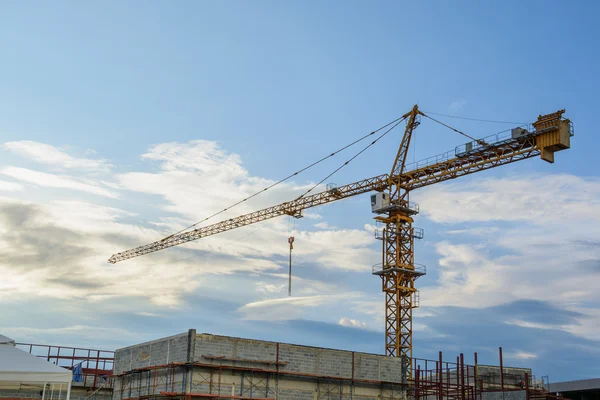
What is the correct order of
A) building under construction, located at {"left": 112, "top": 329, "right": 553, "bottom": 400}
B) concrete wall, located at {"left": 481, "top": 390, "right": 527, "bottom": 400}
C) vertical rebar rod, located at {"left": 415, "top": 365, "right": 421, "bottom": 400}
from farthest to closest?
vertical rebar rod, located at {"left": 415, "top": 365, "right": 421, "bottom": 400}
concrete wall, located at {"left": 481, "top": 390, "right": 527, "bottom": 400}
building under construction, located at {"left": 112, "top": 329, "right": 553, "bottom": 400}

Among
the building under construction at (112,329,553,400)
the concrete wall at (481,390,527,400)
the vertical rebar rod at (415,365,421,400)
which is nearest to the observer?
the building under construction at (112,329,553,400)

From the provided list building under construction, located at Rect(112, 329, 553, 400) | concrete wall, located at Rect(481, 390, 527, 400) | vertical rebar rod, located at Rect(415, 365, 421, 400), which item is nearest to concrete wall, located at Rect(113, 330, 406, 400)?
building under construction, located at Rect(112, 329, 553, 400)

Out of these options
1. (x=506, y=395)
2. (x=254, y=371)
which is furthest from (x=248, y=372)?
(x=506, y=395)

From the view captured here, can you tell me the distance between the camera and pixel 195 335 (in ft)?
116

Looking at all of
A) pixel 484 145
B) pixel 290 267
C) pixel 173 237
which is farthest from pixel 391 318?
pixel 173 237

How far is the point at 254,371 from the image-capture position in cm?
3691

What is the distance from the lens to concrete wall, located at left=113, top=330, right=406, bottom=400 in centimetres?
3547

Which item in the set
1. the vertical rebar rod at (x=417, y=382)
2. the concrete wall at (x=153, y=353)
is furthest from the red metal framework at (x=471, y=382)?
the concrete wall at (x=153, y=353)

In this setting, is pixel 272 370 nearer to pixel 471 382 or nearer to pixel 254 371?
pixel 254 371

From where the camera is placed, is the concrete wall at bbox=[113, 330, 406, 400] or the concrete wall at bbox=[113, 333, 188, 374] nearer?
the concrete wall at bbox=[113, 330, 406, 400]

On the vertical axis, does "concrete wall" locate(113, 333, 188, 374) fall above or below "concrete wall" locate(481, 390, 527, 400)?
above

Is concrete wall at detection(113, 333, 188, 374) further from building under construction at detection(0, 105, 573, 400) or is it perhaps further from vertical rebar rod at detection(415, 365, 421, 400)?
vertical rebar rod at detection(415, 365, 421, 400)

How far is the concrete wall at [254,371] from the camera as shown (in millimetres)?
35469

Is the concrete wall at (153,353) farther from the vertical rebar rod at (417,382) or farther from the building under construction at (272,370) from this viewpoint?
the vertical rebar rod at (417,382)
